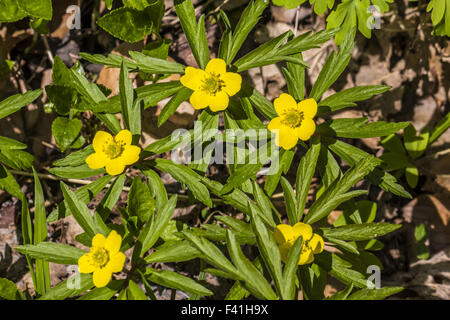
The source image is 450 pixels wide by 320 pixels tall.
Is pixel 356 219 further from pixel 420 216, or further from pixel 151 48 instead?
pixel 151 48

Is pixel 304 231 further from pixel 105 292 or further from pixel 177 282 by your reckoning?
pixel 105 292

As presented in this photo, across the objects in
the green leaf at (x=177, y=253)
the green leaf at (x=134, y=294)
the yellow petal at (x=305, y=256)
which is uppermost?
the green leaf at (x=177, y=253)

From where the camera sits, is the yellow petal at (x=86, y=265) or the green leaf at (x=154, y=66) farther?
the green leaf at (x=154, y=66)

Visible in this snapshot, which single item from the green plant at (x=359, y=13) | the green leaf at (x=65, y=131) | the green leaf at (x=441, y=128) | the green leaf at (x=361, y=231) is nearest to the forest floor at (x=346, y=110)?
the green leaf at (x=441, y=128)

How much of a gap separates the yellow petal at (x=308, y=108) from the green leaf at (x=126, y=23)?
132 centimetres

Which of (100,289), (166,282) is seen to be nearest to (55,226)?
(100,289)

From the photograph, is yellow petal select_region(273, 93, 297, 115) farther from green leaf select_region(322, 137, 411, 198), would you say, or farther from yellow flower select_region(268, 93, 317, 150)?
green leaf select_region(322, 137, 411, 198)

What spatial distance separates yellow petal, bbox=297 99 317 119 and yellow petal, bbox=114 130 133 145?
946 millimetres

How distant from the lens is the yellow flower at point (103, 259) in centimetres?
205

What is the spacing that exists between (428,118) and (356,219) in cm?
169

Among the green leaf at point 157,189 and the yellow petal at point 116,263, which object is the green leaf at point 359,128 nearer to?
the green leaf at point 157,189

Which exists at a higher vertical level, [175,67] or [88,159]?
[175,67]
